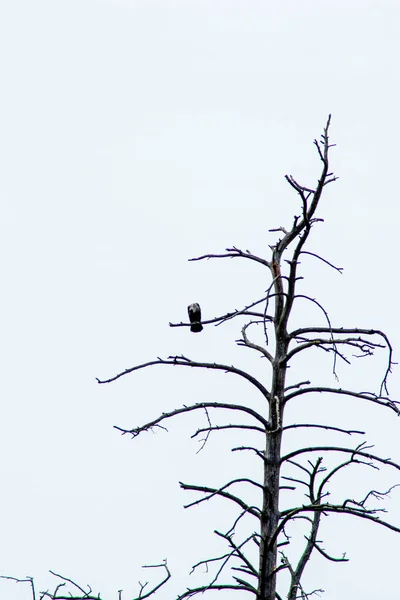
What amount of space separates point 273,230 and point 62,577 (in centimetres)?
334

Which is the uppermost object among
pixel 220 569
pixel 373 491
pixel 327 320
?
pixel 327 320

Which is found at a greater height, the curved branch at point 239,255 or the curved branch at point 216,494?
the curved branch at point 239,255

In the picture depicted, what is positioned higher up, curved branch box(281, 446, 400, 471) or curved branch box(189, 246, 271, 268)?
curved branch box(189, 246, 271, 268)

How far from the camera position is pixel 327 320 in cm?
826

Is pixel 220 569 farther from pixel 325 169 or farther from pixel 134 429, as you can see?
pixel 325 169

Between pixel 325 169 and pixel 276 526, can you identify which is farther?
pixel 276 526

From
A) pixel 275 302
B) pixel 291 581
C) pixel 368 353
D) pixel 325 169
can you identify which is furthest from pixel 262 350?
pixel 291 581

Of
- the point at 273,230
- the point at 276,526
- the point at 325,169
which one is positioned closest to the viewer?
the point at 325,169

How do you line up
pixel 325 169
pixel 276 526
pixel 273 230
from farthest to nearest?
pixel 273 230 → pixel 276 526 → pixel 325 169

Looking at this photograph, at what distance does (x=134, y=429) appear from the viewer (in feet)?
27.0

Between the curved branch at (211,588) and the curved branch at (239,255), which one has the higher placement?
the curved branch at (239,255)

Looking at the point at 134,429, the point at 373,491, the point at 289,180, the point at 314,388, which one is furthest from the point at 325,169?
the point at 373,491

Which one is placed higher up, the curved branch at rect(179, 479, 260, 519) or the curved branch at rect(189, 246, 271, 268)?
the curved branch at rect(189, 246, 271, 268)

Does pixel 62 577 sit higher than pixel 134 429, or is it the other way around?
pixel 134 429
